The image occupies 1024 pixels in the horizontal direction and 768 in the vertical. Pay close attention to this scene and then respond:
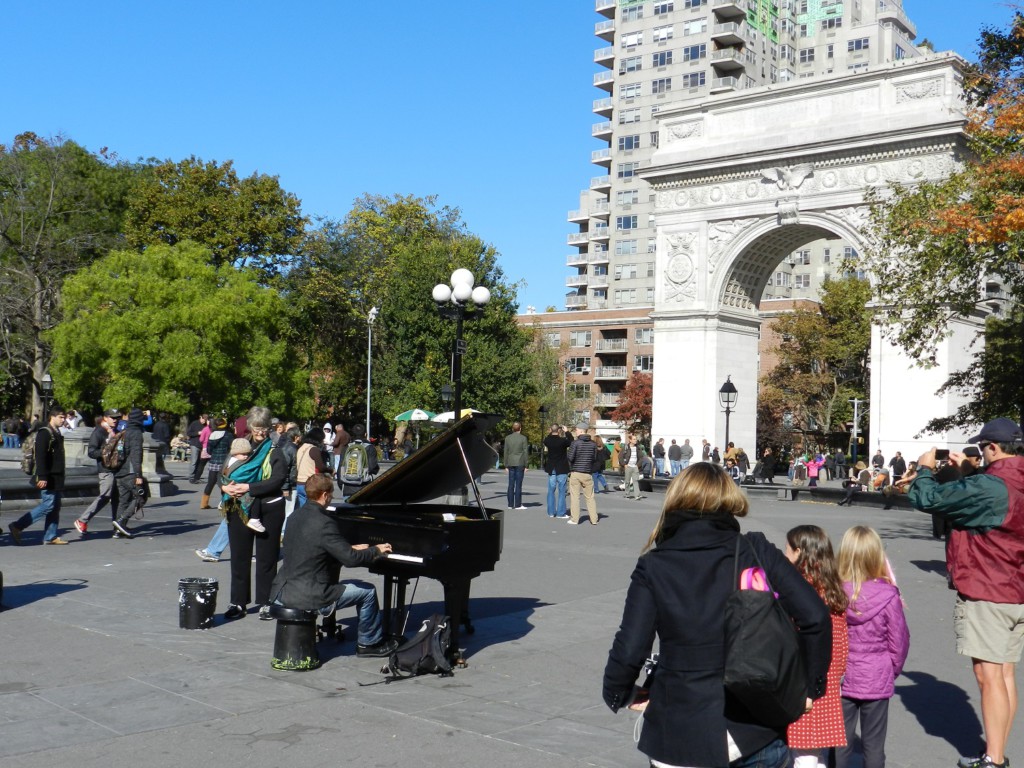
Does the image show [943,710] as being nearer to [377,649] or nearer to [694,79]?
[377,649]

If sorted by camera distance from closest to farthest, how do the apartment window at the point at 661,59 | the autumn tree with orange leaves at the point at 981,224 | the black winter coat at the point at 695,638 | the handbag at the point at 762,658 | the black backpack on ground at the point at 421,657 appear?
the handbag at the point at 762,658, the black winter coat at the point at 695,638, the black backpack on ground at the point at 421,657, the autumn tree with orange leaves at the point at 981,224, the apartment window at the point at 661,59

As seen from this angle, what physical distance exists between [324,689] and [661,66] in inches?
3405

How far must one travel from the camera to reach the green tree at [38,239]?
4666 centimetres

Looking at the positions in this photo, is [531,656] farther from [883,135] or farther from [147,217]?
[147,217]

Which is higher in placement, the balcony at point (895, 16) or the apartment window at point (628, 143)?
the balcony at point (895, 16)

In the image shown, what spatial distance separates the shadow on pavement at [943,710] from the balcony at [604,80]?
88067 mm

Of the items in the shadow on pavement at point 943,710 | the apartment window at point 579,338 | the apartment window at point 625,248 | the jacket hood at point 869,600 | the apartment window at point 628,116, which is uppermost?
the apartment window at point 628,116

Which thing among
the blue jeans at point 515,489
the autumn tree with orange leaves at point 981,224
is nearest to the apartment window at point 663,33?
the autumn tree with orange leaves at point 981,224

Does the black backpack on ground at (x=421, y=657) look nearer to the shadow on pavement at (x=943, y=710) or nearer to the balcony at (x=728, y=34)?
the shadow on pavement at (x=943, y=710)

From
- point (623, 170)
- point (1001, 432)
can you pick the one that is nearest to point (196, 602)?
point (1001, 432)

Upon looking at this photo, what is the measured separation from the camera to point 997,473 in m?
5.84

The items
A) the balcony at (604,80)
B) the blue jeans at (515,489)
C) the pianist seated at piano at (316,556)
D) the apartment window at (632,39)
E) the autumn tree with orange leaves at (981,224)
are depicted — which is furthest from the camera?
the balcony at (604,80)

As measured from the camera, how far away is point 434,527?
317 inches

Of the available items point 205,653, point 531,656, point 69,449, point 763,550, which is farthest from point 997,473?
point 69,449
